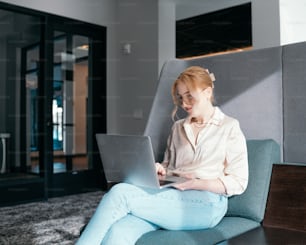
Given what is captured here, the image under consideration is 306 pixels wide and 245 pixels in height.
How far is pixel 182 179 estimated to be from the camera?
1.29m

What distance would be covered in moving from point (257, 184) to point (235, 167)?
180mm

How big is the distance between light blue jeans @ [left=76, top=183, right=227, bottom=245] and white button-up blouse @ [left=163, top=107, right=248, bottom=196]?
0.12 meters

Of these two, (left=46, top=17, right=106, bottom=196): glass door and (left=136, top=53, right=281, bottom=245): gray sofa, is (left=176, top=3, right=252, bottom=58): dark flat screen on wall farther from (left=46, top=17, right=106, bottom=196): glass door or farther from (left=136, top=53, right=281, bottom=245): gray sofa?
(left=136, top=53, right=281, bottom=245): gray sofa

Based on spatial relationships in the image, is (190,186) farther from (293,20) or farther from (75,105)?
(75,105)

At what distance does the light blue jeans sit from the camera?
115 centimetres

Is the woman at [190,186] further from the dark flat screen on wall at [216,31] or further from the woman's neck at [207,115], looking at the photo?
the dark flat screen on wall at [216,31]

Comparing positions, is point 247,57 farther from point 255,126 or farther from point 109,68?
point 109,68

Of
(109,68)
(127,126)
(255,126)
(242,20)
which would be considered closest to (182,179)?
(255,126)

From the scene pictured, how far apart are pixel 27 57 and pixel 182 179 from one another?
13.5ft

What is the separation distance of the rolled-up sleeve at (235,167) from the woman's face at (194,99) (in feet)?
0.63

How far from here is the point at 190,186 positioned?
48.4 inches

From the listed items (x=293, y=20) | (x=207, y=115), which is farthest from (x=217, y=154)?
(x=293, y=20)

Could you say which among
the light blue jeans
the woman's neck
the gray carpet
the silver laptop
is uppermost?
the woman's neck

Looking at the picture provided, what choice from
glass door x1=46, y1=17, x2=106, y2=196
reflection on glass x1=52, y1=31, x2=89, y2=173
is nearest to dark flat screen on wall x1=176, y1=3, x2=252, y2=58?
glass door x1=46, y1=17, x2=106, y2=196
